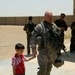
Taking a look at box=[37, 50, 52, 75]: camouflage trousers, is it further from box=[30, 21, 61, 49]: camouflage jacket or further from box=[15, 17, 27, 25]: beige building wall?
box=[15, 17, 27, 25]: beige building wall

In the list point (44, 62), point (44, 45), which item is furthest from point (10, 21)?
point (44, 45)

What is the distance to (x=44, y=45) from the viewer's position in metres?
6.05

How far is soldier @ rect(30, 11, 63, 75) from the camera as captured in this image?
6059mm

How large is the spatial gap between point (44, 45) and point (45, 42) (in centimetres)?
6

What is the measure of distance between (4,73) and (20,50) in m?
3.38

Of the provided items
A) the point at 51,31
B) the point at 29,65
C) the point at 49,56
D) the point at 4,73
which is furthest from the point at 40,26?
the point at 29,65

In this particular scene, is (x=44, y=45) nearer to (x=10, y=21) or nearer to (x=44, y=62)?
(x=44, y=62)

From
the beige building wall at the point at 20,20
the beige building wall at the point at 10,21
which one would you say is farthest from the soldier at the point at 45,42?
the beige building wall at the point at 10,21

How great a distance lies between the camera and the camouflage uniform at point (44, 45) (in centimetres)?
606

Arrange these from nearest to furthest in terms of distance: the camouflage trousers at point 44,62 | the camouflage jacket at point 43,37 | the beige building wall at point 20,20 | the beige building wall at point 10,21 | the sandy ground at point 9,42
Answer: the camouflage jacket at point 43,37
the camouflage trousers at point 44,62
the sandy ground at point 9,42
the beige building wall at point 20,20
the beige building wall at point 10,21

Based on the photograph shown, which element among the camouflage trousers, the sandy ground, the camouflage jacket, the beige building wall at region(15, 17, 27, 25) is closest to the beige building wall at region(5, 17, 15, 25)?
the beige building wall at region(15, 17, 27, 25)

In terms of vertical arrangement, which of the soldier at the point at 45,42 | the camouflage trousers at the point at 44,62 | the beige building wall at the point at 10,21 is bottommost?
the beige building wall at the point at 10,21

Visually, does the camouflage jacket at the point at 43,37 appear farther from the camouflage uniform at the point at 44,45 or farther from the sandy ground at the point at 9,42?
the sandy ground at the point at 9,42

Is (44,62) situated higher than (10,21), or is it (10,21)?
(44,62)
